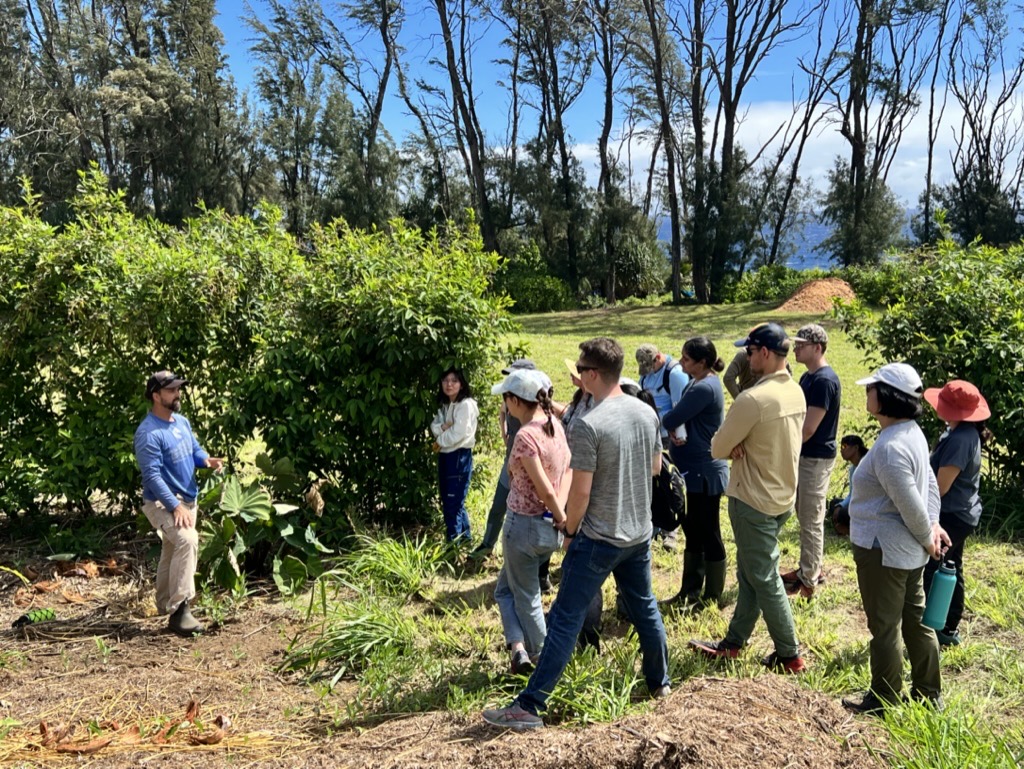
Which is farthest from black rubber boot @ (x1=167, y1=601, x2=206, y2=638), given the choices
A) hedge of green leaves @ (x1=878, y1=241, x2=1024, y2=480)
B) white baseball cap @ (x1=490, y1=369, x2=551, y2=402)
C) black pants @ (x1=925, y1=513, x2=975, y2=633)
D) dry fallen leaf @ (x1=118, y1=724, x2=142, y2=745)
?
hedge of green leaves @ (x1=878, y1=241, x2=1024, y2=480)

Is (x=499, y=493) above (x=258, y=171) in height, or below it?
below

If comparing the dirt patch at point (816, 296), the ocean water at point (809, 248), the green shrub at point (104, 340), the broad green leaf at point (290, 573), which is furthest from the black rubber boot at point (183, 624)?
the ocean water at point (809, 248)

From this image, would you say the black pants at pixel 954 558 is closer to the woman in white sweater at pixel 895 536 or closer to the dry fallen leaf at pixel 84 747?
the woman in white sweater at pixel 895 536

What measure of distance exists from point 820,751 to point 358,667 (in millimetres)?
2517

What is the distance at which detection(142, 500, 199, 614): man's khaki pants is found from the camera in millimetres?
4895

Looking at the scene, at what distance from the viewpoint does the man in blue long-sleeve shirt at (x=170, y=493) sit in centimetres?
479

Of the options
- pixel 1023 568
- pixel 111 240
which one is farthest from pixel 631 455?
pixel 111 240

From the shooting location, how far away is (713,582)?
202 inches

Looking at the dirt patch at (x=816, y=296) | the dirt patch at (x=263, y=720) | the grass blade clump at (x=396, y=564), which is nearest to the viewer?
the dirt patch at (x=263, y=720)

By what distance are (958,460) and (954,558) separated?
65 cm

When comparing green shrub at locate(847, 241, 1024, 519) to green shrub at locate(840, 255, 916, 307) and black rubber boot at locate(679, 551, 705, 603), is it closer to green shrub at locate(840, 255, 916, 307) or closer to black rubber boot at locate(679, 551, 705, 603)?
black rubber boot at locate(679, 551, 705, 603)

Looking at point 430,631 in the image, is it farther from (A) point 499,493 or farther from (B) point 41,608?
(B) point 41,608

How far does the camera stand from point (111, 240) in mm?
6391

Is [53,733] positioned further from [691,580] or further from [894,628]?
[894,628]
